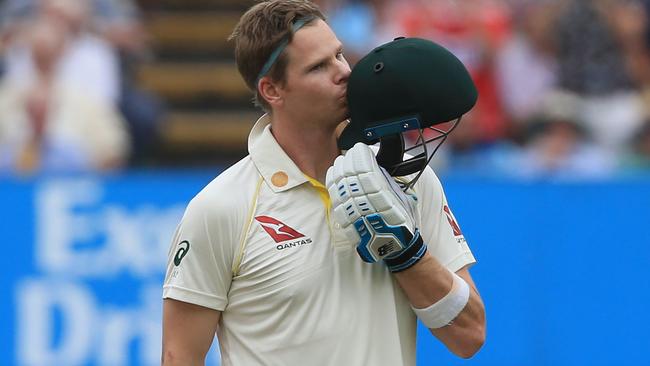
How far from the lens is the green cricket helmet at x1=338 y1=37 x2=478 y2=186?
12.8 ft

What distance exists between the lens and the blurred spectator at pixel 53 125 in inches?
381

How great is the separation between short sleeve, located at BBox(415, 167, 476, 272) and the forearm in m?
0.06

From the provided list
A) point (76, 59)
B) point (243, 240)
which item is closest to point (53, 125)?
point (76, 59)

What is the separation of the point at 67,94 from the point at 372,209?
6.51 metres

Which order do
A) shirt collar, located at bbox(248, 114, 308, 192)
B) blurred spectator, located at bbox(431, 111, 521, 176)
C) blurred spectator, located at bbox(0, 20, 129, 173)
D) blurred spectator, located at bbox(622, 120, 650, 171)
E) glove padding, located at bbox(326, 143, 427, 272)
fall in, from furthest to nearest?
blurred spectator, located at bbox(622, 120, 650, 171) < blurred spectator, located at bbox(431, 111, 521, 176) < blurred spectator, located at bbox(0, 20, 129, 173) < shirt collar, located at bbox(248, 114, 308, 192) < glove padding, located at bbox(326, 143, 427, 272)

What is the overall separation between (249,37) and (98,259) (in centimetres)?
486

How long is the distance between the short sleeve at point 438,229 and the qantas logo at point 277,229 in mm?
404

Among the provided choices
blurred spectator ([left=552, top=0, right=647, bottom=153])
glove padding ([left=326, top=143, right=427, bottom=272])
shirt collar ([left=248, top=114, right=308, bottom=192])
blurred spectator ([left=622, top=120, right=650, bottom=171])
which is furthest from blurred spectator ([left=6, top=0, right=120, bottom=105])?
glove padding ([left=326, top=143, right=427, bottom=272])

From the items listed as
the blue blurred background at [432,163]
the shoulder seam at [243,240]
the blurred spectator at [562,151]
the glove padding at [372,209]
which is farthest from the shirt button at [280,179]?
the blurred spectator at [562,151]

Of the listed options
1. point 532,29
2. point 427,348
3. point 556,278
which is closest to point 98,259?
point 427,348

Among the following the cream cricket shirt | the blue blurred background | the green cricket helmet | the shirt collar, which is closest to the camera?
the green cricket helmet

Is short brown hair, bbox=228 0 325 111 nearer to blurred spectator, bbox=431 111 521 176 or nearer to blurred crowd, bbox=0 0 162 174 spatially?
blurred crowd, bbox=0 0 162 174

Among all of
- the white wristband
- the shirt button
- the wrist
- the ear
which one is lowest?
the white wristband

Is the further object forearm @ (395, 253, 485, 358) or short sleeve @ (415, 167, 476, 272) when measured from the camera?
short sleeve @ (415, 167, 476, 272)
